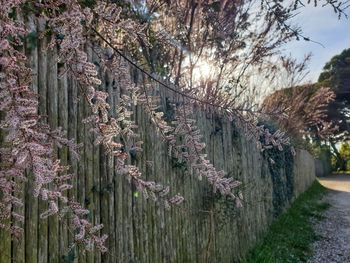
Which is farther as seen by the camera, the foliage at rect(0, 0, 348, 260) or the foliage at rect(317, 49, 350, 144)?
the foliage at rect(317, 49, 350, 144)

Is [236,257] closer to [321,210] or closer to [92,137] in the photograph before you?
[92,137]

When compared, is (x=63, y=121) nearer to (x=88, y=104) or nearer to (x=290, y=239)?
(x=88, y=104)

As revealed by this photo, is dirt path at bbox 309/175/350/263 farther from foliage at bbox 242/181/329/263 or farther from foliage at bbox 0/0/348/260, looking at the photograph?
foliage at bbox 0/0/348/260

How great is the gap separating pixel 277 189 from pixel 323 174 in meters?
22.3

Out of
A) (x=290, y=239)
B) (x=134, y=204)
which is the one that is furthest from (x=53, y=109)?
(x=290, y=239)

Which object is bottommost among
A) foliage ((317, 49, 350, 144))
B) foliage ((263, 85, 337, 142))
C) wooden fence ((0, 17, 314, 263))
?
wooden fence ((0, 17, 314, 263))

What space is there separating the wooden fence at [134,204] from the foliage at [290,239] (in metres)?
0.24

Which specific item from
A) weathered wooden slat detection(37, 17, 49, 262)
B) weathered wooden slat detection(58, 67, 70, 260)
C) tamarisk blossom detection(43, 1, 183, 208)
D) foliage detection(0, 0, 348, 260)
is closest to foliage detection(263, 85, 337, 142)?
foliage detection(0, 0, 348, 260)

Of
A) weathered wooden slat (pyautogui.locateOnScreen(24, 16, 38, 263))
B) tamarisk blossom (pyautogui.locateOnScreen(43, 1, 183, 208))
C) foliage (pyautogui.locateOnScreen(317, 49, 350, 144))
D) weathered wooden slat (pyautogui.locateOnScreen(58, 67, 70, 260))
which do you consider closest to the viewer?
tamarisk blossom (pyautogui.locateOnScreen(43, 1, 183, 208))

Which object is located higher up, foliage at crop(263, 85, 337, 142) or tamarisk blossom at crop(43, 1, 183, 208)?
foliage at crop(263, 85, 337, 142)

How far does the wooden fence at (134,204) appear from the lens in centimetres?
219

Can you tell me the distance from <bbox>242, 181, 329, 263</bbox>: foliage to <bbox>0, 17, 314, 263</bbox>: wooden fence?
24 centimetres

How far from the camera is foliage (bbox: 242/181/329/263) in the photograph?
5.79m

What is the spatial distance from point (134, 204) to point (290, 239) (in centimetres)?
480
